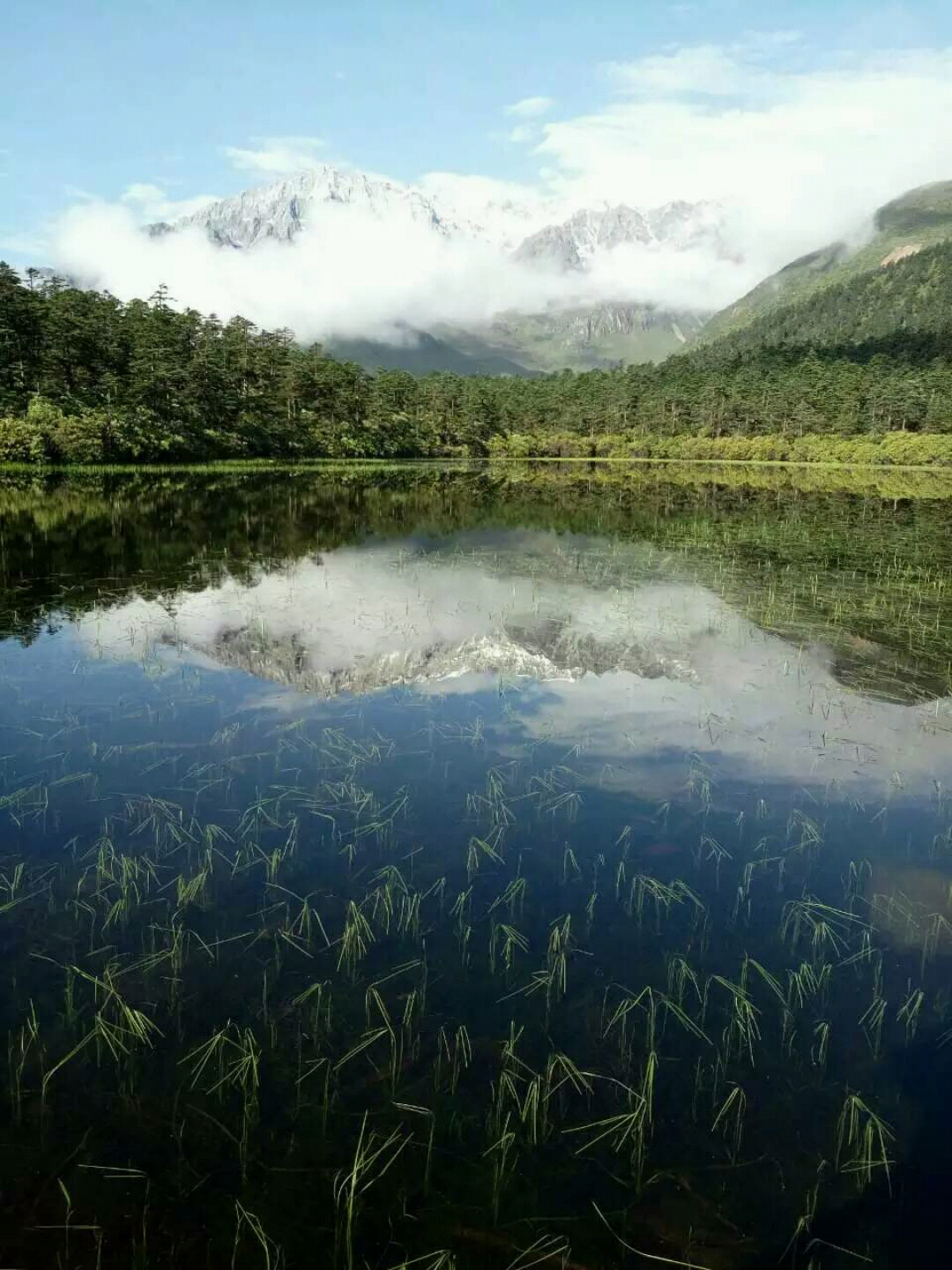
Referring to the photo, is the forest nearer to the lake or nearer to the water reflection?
the water reflection

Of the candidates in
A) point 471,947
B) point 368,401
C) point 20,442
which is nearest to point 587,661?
point 471,947

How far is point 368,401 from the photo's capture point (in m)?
113

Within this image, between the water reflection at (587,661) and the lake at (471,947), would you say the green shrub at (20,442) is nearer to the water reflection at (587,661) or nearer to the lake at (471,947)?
the water reflection at (587,661)

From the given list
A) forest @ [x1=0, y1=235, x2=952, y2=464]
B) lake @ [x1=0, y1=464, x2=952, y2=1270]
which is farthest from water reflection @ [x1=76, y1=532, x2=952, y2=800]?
forest @ [x1=0, y1=235, x2=952, y2=464]

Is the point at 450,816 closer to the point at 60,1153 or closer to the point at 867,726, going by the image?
the point at 60,1153

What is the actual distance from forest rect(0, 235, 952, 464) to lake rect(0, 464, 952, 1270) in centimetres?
5483

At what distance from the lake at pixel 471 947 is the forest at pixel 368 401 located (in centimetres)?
5483

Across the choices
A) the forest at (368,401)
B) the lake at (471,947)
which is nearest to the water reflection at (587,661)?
the lake at (471,947)

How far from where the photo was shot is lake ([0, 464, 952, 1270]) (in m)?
5.15

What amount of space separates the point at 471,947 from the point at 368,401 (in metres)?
112

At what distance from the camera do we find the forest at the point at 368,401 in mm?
67938

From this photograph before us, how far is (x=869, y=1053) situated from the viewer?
21.2 feet

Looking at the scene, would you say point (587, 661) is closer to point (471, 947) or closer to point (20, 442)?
point (471, 947)

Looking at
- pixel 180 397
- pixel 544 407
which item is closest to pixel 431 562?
pixel 180 397
